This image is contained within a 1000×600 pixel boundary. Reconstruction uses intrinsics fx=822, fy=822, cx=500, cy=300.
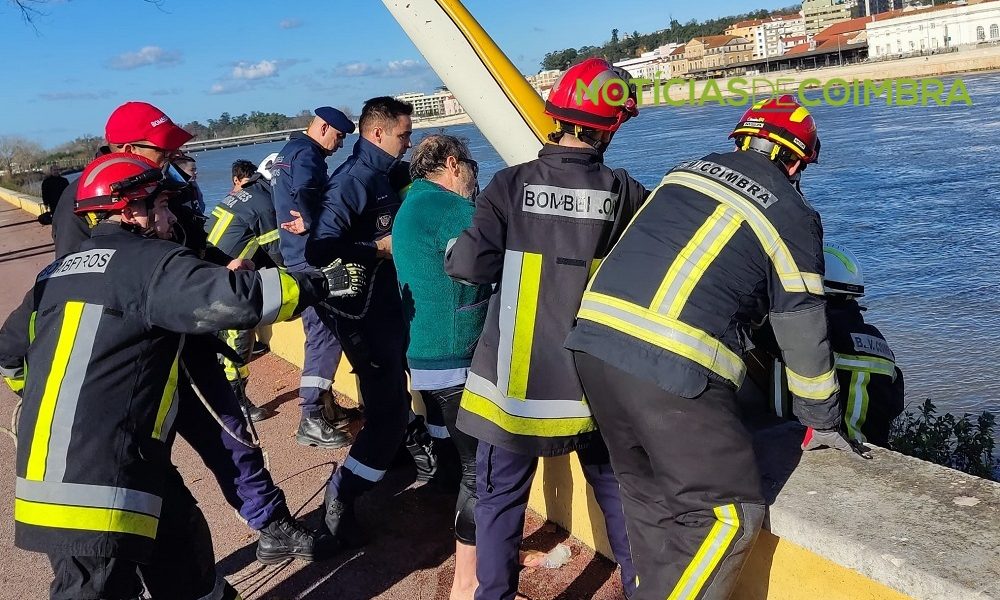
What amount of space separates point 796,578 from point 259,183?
15.6 feet

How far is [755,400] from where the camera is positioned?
3.11 meters

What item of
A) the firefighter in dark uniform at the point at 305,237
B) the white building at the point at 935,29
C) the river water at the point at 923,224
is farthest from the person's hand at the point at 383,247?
the white building at the point at 935,29

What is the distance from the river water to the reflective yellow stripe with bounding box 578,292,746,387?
152 cm

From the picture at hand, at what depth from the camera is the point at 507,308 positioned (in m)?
2.61

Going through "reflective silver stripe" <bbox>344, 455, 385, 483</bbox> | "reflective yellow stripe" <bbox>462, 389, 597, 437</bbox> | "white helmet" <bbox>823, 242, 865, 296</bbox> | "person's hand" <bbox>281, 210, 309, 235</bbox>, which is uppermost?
"person's hand" <bbox>281, 210, 309, 235</bbox>

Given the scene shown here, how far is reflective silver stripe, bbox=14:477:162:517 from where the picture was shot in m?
2.41

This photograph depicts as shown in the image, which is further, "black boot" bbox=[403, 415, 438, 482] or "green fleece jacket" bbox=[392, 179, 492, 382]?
"black boot" bbox=[403, 415, 438, 482]

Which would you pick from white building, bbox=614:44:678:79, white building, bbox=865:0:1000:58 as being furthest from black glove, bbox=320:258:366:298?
white building, bbox=865:0:1000:58

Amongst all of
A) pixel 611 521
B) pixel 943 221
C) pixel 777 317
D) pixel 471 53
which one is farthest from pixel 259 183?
pixel 943 221

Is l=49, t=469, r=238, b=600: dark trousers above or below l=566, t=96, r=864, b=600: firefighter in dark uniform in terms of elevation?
below

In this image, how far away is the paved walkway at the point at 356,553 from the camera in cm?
340

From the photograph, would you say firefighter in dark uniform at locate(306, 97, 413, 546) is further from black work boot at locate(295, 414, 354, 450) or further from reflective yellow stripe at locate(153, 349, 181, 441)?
reflective yellow stripe at locate(153, 349, 181, 441)

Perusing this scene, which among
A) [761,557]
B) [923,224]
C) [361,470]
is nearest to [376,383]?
[361,470]

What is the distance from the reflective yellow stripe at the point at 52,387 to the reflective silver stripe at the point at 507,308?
1258 millimetres
